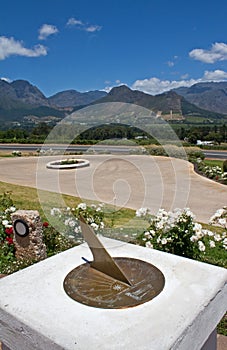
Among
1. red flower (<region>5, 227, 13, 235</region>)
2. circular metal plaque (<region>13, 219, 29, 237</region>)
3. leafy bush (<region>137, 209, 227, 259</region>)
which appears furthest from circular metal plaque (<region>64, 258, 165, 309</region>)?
red flower (<region>5, 227, 13, 235</region>)

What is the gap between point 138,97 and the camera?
443 cm

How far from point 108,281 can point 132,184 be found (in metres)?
8.79

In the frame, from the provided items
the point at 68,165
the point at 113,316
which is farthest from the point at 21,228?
the point at 68,165

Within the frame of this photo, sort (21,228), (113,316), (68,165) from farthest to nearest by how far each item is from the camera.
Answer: (68,165), (21,228), (113,316)

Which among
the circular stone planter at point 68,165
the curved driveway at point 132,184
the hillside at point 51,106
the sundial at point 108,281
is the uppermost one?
the hillside at point 51,106

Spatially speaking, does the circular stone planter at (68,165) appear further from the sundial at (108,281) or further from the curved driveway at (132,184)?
the sundial at (108,281)

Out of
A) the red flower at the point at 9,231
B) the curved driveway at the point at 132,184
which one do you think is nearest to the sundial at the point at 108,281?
the red flower at the point at 9,231

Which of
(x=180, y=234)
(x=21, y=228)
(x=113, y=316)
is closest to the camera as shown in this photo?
(x=113, y=316)

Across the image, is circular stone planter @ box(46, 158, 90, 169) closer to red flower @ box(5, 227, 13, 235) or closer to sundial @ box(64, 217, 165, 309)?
red flower @ box(5, 227, 13, 235)

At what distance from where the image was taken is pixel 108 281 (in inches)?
106

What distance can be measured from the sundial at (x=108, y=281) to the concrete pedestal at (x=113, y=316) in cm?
7

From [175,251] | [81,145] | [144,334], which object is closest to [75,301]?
[144,334]

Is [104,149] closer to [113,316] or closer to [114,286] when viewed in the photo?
[114,286]

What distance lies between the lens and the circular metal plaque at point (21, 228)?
4199 millimetres
